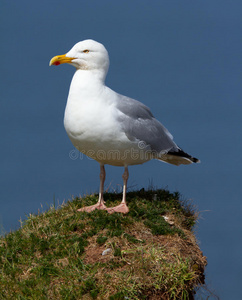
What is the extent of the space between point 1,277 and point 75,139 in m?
2.23

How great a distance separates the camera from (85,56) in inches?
323

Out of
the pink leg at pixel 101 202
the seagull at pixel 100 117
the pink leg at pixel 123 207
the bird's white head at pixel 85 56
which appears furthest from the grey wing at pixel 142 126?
the pink leg at pixel 101 202

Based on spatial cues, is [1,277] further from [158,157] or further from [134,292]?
[158,157]

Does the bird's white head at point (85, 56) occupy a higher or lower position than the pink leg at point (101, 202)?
higher

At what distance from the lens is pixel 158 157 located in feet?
29.8

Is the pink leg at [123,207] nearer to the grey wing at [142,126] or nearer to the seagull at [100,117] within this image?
the seagull at [100,117]

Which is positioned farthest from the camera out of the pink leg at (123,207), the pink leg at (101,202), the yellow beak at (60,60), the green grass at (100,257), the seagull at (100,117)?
the pink leg at (101,202)

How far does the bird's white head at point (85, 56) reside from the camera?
8188mm

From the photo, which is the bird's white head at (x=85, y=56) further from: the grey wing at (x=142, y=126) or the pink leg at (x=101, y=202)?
the pink leg at (x=101, y=202)

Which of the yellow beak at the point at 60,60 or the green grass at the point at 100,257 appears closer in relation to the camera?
the green grass at the point at 100,257

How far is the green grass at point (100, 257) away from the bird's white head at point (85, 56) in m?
2.26

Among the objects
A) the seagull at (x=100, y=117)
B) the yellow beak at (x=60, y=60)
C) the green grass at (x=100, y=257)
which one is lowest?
the green grass at (x=100, y=257)

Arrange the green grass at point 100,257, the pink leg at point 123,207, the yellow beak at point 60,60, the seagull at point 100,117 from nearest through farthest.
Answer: the green grass at point 100,257 < the seagull at point 100,117 < the yellow beak at point 60,60 < the pink leg at point 123,207

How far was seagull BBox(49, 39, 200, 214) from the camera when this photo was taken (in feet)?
26.3
